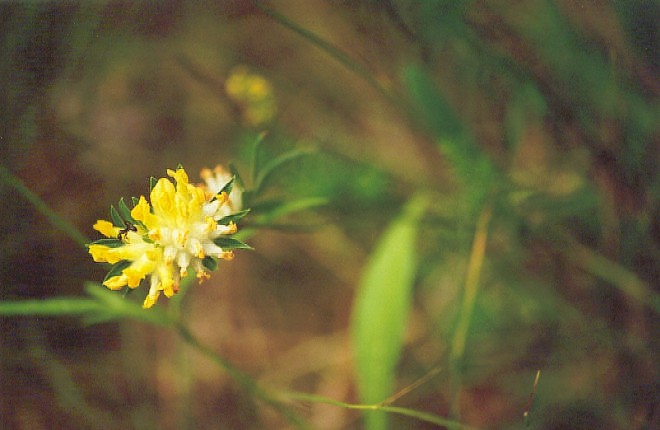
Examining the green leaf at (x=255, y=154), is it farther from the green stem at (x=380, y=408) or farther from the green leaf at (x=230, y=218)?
the green stem at (x=380, y=408)

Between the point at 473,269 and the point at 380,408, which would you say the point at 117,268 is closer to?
the point at 380,408

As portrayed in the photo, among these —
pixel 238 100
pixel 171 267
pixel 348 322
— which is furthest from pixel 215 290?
pixel 171 267

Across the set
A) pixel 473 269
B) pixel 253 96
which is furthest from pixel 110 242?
pixel 473 269

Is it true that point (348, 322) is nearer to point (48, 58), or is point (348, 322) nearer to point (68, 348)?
point (68, 348)

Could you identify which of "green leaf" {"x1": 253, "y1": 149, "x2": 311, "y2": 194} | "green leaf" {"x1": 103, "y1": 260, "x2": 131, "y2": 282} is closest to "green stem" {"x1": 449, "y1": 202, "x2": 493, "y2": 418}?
"green leaf" {"x1": 253, "y1": 149, "x2": 311, "y2": 194}

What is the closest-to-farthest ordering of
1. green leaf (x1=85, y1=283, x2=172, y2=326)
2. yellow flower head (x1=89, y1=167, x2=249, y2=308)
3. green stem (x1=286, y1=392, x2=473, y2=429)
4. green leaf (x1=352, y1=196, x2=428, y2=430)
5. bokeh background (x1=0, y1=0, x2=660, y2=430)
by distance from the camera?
yellow flower head (x1=89, y1=167, x2=249, y2=308)
green stem (x1=286, y1=392, x2=473, y2=429)
green leaf (x1=85, y1=283, x2=172, y2=326)
green leaf (x1=352, y1=196, x2=428, y2=430)
bokeh background (x1=0, y1=0, x2=660, y2=430)

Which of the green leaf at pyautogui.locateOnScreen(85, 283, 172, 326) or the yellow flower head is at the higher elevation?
the green leaf at pyautogui.locateOnScreen(85, 283, 172, 326)

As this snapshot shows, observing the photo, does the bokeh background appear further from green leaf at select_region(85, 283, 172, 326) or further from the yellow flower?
green leaf at select_region(85, 283, 172, 326)

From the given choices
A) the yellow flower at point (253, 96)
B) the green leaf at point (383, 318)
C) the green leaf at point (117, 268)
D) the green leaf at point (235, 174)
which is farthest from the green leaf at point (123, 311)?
the yellow flower at point (253, 96)
